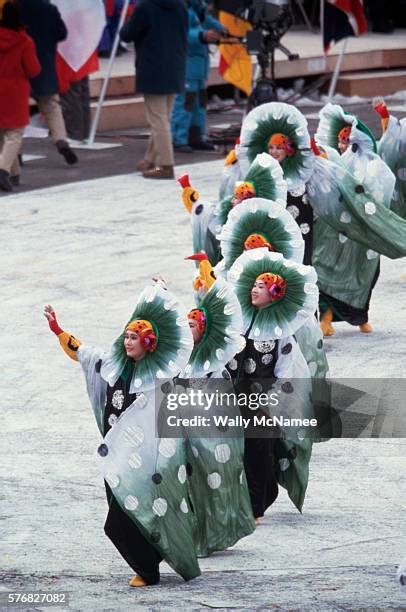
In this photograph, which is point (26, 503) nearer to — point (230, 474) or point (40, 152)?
point (230, 474)

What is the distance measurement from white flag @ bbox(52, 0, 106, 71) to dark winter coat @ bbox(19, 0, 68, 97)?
110 cm

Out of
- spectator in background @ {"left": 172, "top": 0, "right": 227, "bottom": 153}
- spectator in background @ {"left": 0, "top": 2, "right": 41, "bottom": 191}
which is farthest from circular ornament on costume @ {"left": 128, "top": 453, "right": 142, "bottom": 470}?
spectator in background @ {"left": 172, "top": 0, "right": 227, "bottom": 153}

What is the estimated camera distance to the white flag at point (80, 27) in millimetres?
17547

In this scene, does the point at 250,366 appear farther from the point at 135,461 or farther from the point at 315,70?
the point at 315,70

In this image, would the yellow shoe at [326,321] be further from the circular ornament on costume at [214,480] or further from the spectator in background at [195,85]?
the spectator in background at [195,85]

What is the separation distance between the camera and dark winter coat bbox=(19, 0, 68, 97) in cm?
1631

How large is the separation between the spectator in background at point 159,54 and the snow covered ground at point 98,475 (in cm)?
183

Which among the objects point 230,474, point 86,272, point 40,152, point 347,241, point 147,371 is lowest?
point 40,152

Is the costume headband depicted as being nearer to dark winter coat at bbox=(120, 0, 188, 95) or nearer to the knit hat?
the knit hat

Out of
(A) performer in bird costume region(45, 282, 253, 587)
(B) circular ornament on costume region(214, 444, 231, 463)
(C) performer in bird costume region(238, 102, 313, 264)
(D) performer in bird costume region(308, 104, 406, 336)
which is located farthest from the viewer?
(D) performer in bird costume region(308, 104, 406, 336)

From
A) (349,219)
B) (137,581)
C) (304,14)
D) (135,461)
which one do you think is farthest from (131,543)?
(304,14)

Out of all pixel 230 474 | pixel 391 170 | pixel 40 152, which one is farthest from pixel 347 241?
pixel 40 152

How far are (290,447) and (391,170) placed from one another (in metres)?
4.50

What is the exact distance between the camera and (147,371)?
6.61 metres
